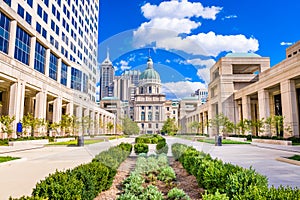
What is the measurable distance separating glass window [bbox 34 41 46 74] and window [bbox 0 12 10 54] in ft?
24.3

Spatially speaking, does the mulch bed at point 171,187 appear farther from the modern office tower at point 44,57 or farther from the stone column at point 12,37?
the stone column at point 12,37

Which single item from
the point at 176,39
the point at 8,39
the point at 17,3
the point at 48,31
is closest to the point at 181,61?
the point at 176,39

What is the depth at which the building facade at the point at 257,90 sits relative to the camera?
28625 mm

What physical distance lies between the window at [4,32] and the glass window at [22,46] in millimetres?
2078

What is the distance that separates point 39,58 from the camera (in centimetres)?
3759

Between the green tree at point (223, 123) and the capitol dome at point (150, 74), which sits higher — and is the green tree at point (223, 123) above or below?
below

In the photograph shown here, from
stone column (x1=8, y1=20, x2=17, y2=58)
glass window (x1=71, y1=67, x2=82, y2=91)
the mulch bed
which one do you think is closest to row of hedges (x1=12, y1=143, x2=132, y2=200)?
the mulch bed

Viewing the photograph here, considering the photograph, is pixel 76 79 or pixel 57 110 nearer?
pixel 57 110

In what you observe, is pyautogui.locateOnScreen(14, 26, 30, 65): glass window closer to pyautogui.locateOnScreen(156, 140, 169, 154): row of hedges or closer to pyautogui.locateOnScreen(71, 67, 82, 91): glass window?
pyautogui.locateOnScreen(71, 67, 82, 91): glass window

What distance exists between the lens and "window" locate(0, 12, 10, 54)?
27.7 meters

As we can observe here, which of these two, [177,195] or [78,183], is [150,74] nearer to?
[177,195]

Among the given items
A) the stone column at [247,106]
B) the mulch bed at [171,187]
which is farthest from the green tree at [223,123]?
the mulch bed at [171,187]

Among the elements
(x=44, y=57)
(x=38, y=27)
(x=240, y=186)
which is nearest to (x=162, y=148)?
(x=240, y=186)

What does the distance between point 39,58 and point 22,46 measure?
527 cm
